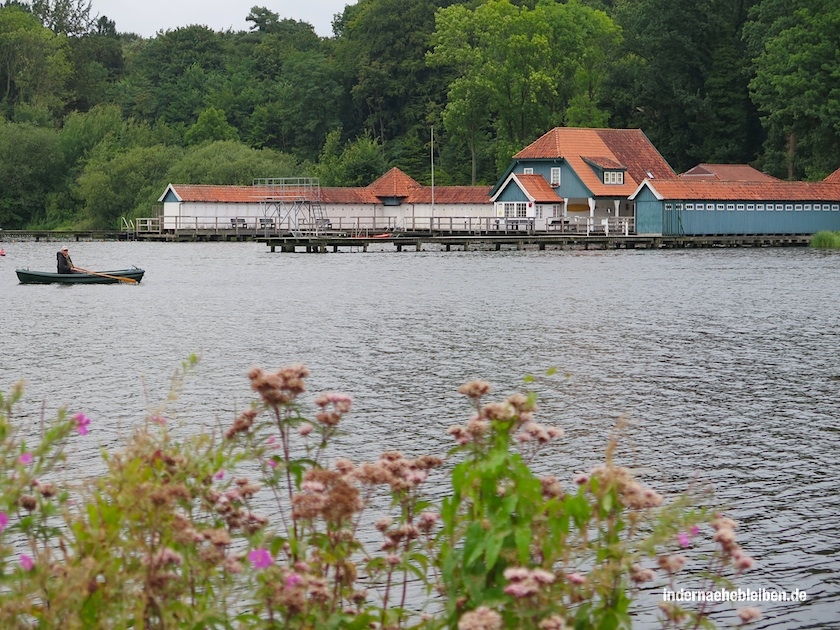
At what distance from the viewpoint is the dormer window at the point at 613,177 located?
80.2 m

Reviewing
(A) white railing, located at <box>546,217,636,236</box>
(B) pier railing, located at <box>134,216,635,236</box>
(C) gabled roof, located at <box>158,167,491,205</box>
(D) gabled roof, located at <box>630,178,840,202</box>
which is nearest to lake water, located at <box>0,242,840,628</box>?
(D) gabled roof, located at <box>630,178,840,202</box>

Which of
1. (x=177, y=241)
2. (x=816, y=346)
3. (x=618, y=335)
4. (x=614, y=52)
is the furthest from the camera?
(x=614, y=52)

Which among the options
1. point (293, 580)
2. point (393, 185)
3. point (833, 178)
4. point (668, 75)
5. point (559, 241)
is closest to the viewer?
point (293, 580)

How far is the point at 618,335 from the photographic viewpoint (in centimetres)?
2983

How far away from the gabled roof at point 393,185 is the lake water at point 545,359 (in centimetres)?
3455

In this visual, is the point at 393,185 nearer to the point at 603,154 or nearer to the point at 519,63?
the point at 519,63

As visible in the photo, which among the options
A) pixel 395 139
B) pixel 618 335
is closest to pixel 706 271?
pixel 618 335

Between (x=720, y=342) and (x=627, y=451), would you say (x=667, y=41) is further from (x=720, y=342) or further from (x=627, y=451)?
(x=627, y=451)

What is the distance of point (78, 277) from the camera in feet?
148

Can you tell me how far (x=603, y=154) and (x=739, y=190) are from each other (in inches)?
400

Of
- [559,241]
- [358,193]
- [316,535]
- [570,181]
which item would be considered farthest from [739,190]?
[316,535]

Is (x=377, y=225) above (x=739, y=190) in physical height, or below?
below

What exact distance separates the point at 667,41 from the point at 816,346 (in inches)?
2528

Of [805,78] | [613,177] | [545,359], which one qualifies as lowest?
[545,359]
